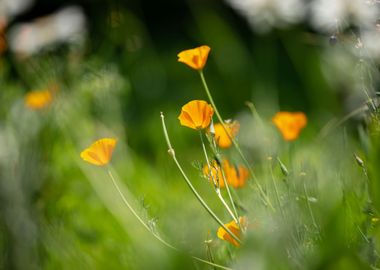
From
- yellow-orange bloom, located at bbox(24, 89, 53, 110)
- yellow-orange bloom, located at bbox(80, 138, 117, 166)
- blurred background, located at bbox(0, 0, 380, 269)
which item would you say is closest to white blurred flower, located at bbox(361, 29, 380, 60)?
blurred background, located at bbox(0, 0, 380, 269)

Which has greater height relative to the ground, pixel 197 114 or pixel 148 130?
pixel 197 114

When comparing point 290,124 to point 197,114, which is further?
point 290,124

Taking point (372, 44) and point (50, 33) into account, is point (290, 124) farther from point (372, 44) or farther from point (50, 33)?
point (50, 33)

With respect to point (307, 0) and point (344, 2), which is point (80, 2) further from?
point (344, 2)

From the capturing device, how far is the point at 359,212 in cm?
82

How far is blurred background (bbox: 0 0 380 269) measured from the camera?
53 cm

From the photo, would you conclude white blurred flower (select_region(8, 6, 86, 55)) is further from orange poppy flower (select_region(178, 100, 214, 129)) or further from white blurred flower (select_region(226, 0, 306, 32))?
orange poppy flower (select_region(178, 100, 214, 129))

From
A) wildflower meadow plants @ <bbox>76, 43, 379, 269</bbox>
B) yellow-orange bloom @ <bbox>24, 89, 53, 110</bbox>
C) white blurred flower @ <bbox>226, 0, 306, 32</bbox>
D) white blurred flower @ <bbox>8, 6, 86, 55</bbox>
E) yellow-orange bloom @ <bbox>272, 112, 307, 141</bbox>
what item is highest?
wildflower meadow plants @ <bbox>76, 43, 379, 269</bbox>

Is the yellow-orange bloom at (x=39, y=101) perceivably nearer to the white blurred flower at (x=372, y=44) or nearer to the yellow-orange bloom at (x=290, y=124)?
the yellow-orange bloom at (x=290, y=124)

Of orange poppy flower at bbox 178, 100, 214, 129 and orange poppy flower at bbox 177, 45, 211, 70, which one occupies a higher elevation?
orange poppy flower at bbox 177, 45, 211, 70

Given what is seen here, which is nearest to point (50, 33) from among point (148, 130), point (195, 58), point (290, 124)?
point (148, 130)

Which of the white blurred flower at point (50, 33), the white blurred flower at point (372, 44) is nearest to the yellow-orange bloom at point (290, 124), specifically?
the white blurred flower at point (372, 44)

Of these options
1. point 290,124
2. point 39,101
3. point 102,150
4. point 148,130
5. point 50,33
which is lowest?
point 148,130

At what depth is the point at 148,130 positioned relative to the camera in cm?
210
